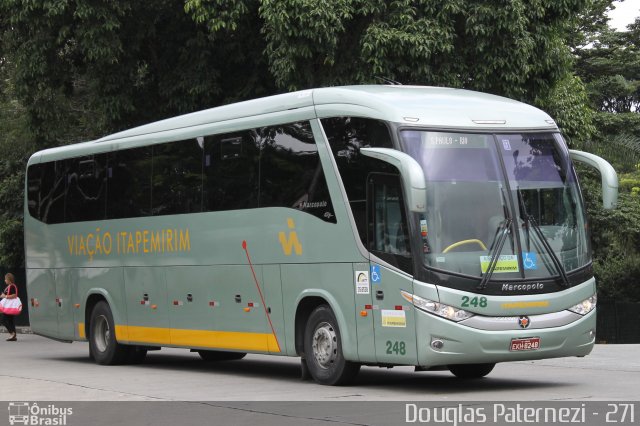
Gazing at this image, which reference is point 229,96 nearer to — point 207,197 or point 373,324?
point 207,197

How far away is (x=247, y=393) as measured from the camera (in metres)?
14.6

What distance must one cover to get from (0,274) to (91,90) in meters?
13.1

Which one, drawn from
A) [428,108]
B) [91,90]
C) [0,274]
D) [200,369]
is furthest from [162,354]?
[0,274]

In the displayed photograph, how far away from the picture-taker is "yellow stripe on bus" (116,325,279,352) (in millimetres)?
16719

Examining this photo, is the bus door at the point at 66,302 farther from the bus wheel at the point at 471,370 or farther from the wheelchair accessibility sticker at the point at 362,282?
the wheelchair accessibility sticker at the point at 362,282

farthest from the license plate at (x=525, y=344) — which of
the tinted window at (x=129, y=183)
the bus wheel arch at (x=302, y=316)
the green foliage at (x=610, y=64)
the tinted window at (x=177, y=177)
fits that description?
the green foliage at (x=610, y=64)

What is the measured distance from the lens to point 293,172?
52.3 ft

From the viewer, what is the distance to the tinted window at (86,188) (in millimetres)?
21125

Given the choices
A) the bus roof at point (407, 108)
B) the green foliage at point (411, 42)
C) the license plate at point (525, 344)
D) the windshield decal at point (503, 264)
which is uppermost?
the green foliage at point (411, 42)

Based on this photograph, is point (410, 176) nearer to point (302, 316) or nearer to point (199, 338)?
point (302, 316)

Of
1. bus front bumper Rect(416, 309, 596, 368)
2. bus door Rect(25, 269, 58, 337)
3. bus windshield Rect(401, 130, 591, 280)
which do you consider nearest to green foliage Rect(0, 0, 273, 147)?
bus door Rect(25, 269, 58, 337)

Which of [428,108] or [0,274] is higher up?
[428,108]

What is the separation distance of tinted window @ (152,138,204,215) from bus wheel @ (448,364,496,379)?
4644 millimetres
